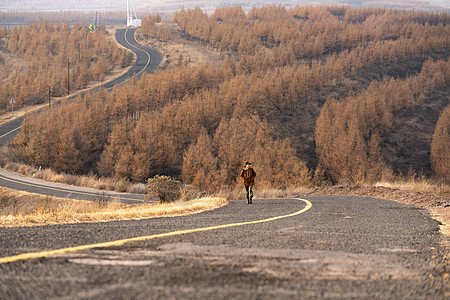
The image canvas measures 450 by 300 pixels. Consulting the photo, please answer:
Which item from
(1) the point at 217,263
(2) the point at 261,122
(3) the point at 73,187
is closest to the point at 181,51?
(2) the point at 261,122

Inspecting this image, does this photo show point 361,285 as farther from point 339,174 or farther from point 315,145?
point 315,145

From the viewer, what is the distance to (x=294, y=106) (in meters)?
85.0

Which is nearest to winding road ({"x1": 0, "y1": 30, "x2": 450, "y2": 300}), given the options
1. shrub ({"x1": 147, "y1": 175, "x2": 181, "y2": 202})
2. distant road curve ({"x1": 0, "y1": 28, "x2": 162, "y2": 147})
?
shrub ({"x1": 147, "y1": 175, "x2": 181, "y2": 202})

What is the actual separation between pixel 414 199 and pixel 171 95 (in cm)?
6122

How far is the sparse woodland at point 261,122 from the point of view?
51.6 metres

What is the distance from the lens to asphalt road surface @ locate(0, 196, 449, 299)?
115 inches

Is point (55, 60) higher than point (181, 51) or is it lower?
lower

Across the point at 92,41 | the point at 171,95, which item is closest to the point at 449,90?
the point at 171,95

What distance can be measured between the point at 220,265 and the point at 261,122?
67.4m

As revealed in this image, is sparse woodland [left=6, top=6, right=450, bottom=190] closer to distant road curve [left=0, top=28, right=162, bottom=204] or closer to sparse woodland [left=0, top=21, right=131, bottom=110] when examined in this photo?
distant road curve [left=0, top=28, right=162, bottom=204]

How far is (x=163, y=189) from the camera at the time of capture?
13.9m

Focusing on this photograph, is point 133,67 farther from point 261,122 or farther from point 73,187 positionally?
point 73,187

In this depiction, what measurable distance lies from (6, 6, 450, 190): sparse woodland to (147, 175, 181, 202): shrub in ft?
57.7

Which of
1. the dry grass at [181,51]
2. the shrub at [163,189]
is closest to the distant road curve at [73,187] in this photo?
the shrub at [163,189]
